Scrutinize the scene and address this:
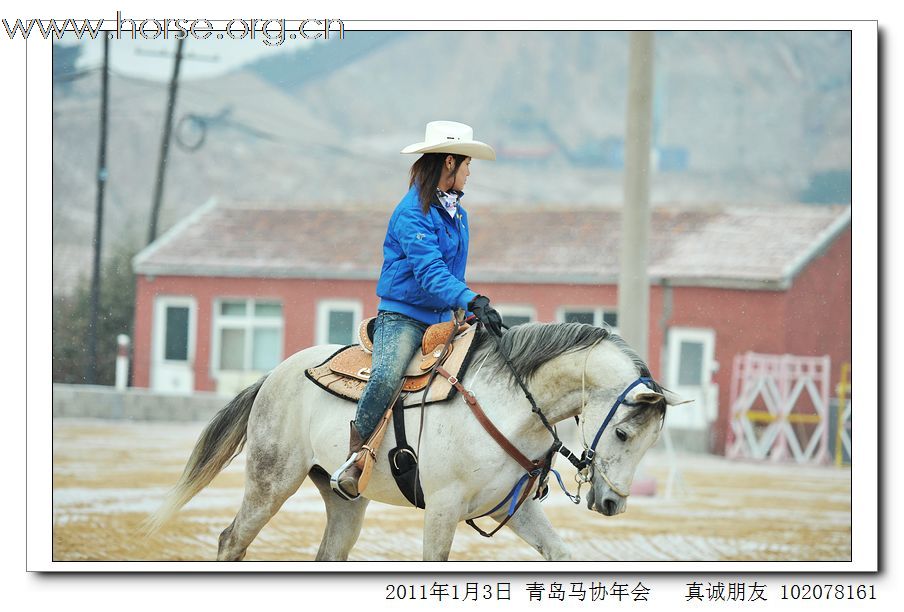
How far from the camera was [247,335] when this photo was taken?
17375 mm

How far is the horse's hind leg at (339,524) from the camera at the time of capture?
16.3 feet

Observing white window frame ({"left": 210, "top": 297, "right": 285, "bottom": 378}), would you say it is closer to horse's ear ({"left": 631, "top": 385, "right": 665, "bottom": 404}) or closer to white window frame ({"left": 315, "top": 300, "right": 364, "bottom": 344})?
white window frame ({"left": 315, "top": 300, "right": 364, "bottom": 344})

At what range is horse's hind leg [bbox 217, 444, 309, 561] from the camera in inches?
193

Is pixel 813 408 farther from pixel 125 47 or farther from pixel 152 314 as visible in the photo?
pixel 125 47

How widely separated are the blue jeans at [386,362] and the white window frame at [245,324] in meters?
13.0

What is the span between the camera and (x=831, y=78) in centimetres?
2145

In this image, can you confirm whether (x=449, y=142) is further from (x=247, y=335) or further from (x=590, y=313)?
(x=247, y=335)

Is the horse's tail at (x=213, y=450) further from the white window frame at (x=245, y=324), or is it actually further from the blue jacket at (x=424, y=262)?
the white window frame at (x=245, y=324)

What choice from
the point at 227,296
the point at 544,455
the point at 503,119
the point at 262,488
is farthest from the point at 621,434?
the point at 503,119

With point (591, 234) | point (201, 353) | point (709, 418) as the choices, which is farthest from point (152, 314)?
point (709, 418)

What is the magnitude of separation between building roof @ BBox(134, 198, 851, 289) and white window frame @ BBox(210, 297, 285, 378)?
1.51 feet

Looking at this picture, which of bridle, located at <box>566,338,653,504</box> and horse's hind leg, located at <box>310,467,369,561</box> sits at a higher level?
bridle, located at <box>566,338,653,504</box>

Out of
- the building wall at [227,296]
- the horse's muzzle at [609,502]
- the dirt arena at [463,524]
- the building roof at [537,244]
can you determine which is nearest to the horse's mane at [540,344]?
the horse's muzzle at [609,502]

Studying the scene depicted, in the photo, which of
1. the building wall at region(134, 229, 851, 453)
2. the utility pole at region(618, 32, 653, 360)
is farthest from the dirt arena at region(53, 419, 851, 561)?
the building wall at region(134, 229, 851, 453)
